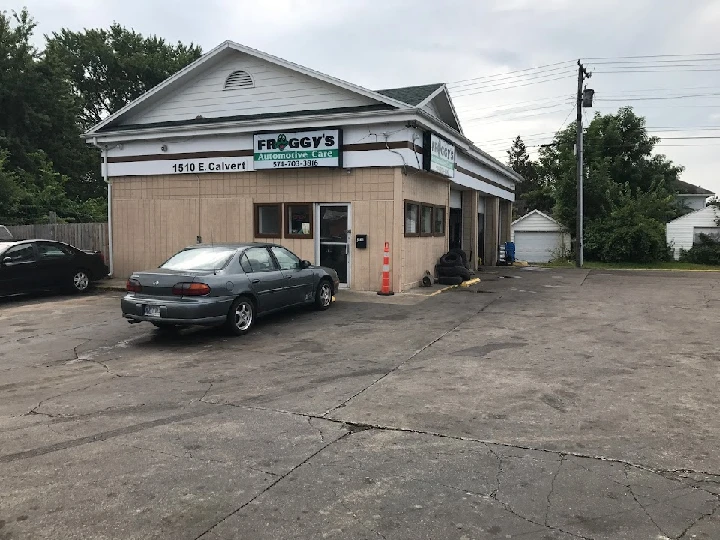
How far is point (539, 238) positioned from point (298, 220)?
22.7 m

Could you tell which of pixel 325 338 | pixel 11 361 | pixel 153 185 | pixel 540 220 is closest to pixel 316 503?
pixel 325 338

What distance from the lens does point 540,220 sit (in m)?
33.6

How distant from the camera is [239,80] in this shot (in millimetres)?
15680

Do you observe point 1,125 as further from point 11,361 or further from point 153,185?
point 11,361

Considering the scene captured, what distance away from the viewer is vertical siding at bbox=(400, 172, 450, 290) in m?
14.1

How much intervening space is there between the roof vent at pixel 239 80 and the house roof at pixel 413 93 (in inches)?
139

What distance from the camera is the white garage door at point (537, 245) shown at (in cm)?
3326

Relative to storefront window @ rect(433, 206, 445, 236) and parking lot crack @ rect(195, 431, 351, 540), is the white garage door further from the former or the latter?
parking lot crack @ rect(195, 431, 351, 540)

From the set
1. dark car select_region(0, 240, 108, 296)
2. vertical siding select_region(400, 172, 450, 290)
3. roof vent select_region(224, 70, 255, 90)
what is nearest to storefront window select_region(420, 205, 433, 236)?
vertical siding select_region(400, 172, 450, 290)

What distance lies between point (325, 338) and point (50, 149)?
31.5 meters

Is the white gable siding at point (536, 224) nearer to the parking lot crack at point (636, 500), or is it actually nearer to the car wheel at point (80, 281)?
the car wheel at point (80, 281)

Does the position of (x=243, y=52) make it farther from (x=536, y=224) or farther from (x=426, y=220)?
(x=536, y=224)

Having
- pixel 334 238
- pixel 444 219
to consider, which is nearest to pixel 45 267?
pixel 334 238

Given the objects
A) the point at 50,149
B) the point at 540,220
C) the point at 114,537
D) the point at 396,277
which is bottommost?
the point at 114,537
